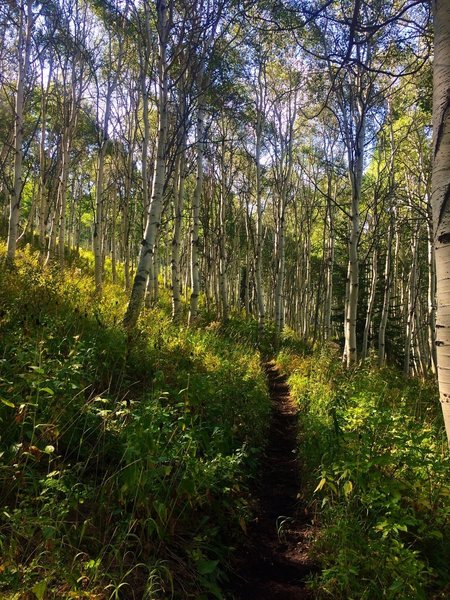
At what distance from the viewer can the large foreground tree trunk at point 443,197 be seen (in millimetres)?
1922

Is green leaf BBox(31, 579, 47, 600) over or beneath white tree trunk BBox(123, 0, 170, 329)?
beneath

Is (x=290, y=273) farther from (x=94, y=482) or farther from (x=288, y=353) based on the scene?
(x=94, y=482)

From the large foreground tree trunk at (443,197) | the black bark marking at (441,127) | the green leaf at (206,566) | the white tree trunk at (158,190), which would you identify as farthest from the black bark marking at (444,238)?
the white tree trunk at (158,190)

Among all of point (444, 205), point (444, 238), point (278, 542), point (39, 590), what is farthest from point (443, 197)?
point (278, 542)

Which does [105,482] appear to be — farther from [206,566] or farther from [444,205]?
[444,205]

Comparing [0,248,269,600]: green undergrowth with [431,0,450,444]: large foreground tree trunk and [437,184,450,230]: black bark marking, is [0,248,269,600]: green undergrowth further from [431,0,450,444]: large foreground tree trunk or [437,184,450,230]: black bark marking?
[437,184,450,230]: black bark marking

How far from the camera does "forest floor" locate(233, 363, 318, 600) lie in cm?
286

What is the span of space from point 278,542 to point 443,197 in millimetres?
3132

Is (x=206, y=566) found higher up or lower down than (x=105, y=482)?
lower down

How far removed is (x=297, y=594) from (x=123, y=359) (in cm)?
341

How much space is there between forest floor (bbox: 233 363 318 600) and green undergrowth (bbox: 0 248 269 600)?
0.21m

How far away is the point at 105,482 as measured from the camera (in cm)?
286

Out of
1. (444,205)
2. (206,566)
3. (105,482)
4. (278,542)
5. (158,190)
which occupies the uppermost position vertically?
(158,190)

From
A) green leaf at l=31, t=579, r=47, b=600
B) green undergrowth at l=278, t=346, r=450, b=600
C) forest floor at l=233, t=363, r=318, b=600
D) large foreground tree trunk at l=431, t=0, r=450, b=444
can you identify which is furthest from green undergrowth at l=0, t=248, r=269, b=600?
large foreground tree trunk at l=431, t=0, r=450, b=444
